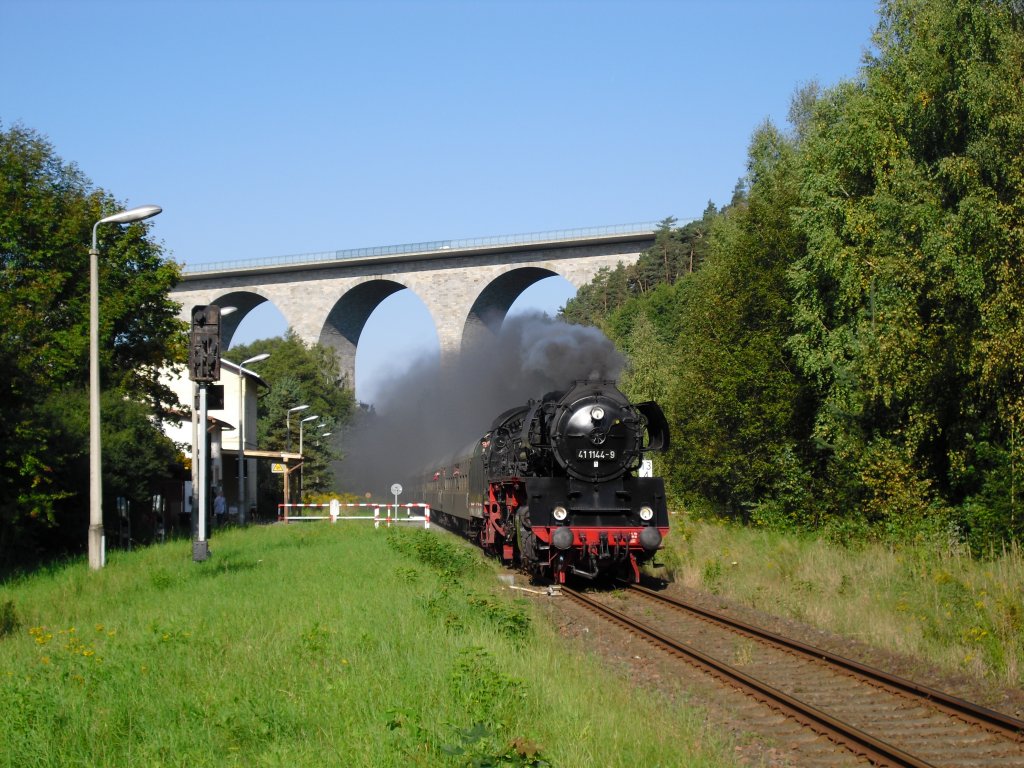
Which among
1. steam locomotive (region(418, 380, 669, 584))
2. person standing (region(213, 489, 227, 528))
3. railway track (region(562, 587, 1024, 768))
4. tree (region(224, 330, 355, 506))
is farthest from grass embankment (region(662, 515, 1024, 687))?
tree (region(224, 330, 355, 506))

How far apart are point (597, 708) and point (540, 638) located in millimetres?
3312

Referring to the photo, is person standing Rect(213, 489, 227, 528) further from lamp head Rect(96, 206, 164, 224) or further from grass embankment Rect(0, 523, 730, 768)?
grass embankment Rect(0, 523, 730, 768)

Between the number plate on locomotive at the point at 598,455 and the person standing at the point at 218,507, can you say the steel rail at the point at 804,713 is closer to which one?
the number plate on locomotive at the point at 598,455

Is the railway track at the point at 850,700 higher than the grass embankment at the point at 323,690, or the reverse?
the grass embankment at the point at 323,690

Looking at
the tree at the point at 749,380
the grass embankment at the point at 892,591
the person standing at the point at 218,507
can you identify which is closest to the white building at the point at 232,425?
the person standing at the point at 218,507

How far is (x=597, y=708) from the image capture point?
6.50 m

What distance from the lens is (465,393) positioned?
3022cm

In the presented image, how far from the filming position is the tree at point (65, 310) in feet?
70.7

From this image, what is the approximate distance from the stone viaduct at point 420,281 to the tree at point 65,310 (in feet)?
111

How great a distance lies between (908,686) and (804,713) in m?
1.28

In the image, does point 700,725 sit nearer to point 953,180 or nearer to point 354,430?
point 953,180

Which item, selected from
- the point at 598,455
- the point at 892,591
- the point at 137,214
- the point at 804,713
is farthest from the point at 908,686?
the point at 137,214

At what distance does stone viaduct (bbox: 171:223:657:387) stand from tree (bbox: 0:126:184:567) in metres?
34.0

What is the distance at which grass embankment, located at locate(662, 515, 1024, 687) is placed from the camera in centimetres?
943
